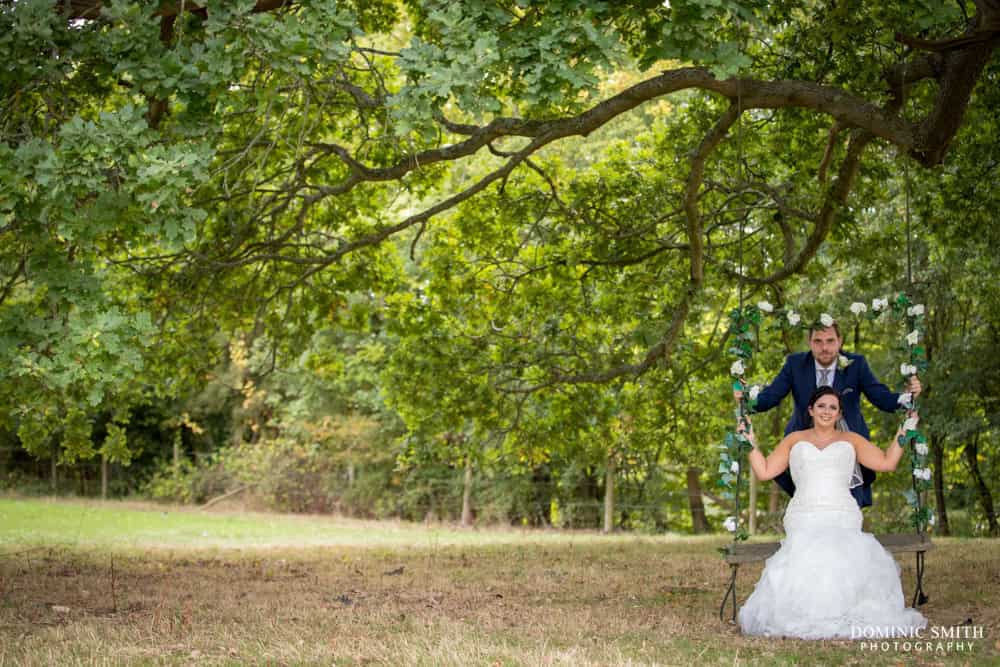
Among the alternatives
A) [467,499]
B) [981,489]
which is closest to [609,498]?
[467,499]

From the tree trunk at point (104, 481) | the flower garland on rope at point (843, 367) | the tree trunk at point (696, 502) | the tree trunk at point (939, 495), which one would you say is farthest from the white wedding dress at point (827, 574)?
the tree trunk at point (104, 481)

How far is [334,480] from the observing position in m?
27.1

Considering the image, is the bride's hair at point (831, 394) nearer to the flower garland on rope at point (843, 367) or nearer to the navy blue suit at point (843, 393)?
the navy blue suit at point (843, 393)

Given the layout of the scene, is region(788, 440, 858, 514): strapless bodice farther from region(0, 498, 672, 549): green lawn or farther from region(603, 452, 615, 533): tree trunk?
region(603, 452, 615, 533): tree trunk

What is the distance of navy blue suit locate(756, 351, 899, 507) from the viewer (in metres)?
7.33

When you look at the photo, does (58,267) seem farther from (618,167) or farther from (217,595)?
(618,167)

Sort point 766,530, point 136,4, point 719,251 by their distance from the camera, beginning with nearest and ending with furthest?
point 136,4, point 719,251, point 766,530

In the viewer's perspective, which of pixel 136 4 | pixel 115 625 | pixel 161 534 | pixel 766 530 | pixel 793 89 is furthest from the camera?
pixel 766 530

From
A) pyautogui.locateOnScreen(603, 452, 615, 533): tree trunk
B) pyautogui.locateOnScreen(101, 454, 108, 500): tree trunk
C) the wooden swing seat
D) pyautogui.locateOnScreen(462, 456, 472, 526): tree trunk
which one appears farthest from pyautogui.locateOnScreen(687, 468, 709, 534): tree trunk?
pyautogui.locateOnScreen(101, 454, 108, 500): tree trunk

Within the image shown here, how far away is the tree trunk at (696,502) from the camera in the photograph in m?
22.6

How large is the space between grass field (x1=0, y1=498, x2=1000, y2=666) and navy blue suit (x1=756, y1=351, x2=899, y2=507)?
3.76ft

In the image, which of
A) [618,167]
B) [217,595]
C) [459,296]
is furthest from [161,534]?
[618,167]

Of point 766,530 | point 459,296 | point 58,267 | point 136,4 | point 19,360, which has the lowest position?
point 766,530

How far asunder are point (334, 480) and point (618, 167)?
17.7 m
